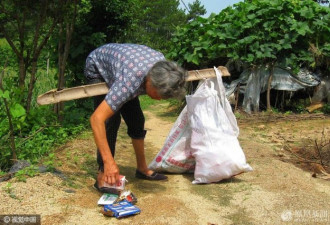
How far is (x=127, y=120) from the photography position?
10.2 ft

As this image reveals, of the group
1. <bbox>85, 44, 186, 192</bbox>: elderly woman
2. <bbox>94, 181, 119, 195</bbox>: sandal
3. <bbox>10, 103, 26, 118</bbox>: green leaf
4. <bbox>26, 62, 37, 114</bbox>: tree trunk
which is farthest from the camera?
<bbox>26, 62, 37, 114</bbox>: tree trunk

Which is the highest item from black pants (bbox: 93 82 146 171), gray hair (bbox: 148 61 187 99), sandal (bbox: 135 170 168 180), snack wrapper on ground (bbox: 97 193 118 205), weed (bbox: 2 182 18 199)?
gray hair (bbox: 148 61 187 99)

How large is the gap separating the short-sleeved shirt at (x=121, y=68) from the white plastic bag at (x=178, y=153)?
93 centimetres

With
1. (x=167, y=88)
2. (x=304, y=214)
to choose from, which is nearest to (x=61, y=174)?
(x=167, y=88)

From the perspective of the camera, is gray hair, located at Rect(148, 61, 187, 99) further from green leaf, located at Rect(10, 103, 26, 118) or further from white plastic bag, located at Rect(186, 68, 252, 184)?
green leaf, located at Rect(10, 103, 26, 118)

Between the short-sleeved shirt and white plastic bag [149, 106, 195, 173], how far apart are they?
0.93 meters

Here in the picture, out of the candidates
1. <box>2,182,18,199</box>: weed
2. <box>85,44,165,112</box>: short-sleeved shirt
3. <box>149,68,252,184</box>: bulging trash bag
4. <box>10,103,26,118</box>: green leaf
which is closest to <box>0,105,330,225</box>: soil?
<box>2,182,18,199</box>: weed

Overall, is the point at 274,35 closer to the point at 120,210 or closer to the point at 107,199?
the point at 107,199

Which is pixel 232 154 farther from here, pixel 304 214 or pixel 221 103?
pixel 304 214

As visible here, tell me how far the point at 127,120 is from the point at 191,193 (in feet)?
2.60

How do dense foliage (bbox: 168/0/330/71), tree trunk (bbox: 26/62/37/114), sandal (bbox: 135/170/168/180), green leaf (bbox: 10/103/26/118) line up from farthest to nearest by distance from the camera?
dense foliage (bbox: 168/0/330/71), tree trunk (bbox: 26/62/37/114), sandal (bbox: 135/170/168/180), green leaf (bbox: 10/103/26/118)

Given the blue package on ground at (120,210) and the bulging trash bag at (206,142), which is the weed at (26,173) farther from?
the bulging trash bag at (206,142)

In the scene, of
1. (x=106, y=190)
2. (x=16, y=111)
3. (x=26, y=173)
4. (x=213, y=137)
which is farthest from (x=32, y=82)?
(x=213, y=137)

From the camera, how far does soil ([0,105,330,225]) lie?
2482 millimetres
